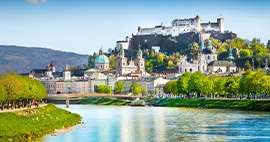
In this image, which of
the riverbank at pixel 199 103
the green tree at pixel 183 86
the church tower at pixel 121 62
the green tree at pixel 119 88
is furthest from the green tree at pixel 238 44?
the green tree at pixel 183 86

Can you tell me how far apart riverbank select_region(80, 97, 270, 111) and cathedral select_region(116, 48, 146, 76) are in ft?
170

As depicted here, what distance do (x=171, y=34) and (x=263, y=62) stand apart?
43.5m

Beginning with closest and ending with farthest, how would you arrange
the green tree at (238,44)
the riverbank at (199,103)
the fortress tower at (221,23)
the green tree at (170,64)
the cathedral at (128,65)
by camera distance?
1. the riverbank at (199,103)
2. the green tree at (238,44)
3. the green tree at (170,64)
4. the cathedral at (128,65)
5. the fortress tower at (221,23)

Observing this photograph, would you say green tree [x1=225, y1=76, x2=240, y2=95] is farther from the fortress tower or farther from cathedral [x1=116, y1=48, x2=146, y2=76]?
the fortress tower

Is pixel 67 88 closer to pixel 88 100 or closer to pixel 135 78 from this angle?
pixel 135 78

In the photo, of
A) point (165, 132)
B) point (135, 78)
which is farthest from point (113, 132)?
point (135, 78)

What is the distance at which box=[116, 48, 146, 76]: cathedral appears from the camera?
7328 inches

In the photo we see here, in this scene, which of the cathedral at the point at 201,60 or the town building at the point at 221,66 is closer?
→ the town building at the point at 221,66

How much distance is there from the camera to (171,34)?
191250 mm

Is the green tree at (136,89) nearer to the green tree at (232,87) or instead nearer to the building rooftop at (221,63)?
the building rooftop at (221,63)

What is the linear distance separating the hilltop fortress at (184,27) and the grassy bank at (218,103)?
7398 centimetres

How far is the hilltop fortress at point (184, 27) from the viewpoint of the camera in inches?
7387

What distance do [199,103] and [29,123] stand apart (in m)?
48.6

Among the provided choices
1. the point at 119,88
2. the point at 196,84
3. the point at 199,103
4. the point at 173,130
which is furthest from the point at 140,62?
the point at 173,130
